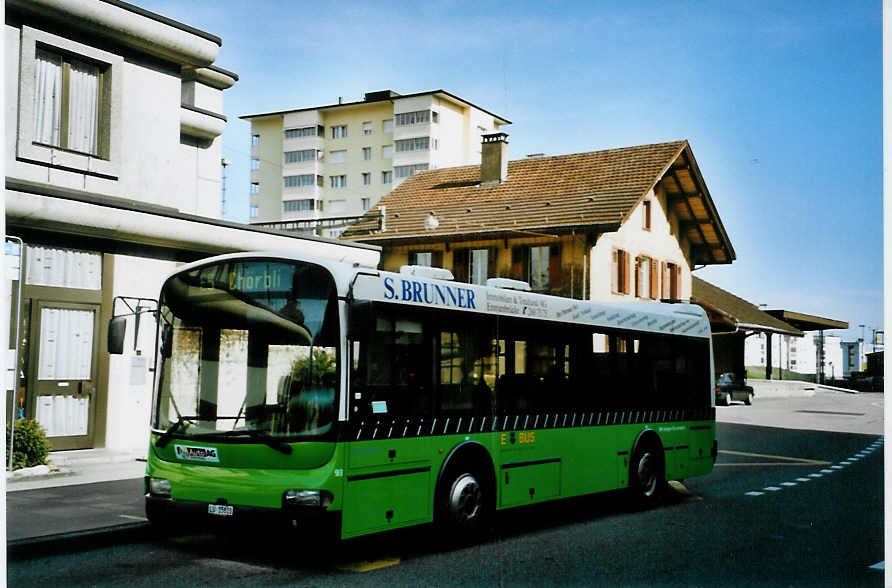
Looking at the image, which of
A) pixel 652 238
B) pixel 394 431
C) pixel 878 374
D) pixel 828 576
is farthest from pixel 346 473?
pixel 652 238

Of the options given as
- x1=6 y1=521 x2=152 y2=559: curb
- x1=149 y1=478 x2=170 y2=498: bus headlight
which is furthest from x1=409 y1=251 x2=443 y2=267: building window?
x1=149 y1=478 x2=170 y2=498: bus headlight

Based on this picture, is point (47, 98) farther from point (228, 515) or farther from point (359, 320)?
point (228, 515)

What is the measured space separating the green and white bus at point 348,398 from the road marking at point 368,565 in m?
0.32

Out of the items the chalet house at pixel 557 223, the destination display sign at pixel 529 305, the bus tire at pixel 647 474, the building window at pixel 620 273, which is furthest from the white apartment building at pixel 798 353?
the building window at pixel 620 273

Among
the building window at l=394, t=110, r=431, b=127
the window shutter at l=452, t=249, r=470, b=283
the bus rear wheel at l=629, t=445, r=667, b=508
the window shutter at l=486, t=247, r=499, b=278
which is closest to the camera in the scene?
the bus rear wheel at l=629, t=445, r=667, b=508

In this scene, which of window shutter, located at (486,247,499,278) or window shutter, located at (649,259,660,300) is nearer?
window shutter, located at (649,259,660,300)

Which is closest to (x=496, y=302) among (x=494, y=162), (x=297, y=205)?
(x=297, y=205)

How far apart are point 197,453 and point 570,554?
317 centimetres

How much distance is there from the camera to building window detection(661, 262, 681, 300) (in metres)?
25.6

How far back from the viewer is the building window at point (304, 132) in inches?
479

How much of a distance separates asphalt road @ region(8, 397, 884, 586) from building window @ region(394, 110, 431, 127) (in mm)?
5442

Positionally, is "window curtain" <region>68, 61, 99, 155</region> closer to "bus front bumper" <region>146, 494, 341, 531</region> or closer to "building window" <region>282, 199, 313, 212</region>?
"building window" <region>282, 199, 313, 212</region>

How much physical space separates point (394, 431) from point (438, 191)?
91.4 feet

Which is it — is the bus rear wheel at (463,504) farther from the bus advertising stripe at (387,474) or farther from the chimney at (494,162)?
the chimney at (494,162)
